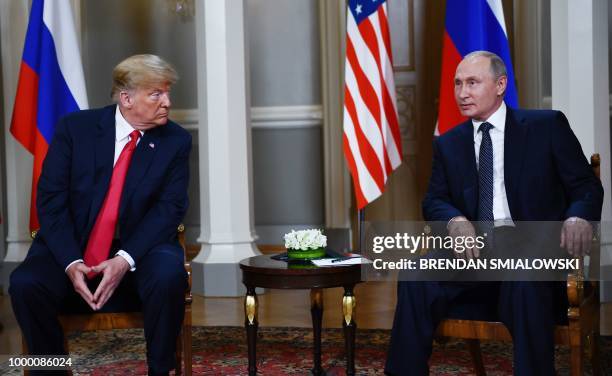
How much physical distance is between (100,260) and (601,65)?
300 centimetres

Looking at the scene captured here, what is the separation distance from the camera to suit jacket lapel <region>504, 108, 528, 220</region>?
2.79 meters

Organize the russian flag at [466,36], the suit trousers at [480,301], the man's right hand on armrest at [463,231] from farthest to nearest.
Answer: the russian flag at [466,36], the man's right hand on armrest at [463,231], the suit trousers at [480,301]

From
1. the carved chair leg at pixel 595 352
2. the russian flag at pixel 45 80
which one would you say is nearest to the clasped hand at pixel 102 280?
the carved chair leg at pixel 595 352

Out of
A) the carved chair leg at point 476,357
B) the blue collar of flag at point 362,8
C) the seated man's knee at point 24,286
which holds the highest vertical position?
the blue collar of flag at point 362,8

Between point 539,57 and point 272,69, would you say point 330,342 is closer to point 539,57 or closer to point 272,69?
point 539,57

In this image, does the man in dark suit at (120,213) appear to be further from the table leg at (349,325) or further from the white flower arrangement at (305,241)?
the table leg at (349,325)

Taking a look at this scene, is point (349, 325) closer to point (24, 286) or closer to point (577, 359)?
point (577, 359)

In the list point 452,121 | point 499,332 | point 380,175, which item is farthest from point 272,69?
point 499,332

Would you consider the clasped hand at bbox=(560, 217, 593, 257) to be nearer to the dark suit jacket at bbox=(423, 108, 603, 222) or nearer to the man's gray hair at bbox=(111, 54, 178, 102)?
the dark suit jacket at bbox=(423, 108, 603, 222)

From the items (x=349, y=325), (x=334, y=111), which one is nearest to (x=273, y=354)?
(x=349, y=325)

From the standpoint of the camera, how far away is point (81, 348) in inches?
152

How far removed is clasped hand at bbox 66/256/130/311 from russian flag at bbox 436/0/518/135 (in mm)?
2358

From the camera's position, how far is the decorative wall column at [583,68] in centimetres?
445

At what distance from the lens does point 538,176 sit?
9.12 ft
